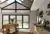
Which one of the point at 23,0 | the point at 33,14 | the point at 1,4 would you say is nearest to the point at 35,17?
the point at 33,14

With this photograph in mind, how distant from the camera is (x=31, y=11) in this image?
9500 mm

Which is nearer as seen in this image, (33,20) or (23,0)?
(23,0)

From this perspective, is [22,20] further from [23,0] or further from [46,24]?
[46,24]

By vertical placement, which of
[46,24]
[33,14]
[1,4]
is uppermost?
[1,4]

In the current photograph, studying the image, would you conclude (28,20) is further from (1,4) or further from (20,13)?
(1,4)

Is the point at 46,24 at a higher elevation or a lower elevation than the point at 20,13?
lower

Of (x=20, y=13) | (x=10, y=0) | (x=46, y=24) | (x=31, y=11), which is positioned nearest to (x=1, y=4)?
(x=10, y=0)

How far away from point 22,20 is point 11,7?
4.66 ft

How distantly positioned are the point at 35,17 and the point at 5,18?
8.04ft

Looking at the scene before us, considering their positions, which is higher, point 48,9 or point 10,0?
point 10,0

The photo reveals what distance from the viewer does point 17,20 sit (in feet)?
31.8

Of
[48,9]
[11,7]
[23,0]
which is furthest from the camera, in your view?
[11,7]

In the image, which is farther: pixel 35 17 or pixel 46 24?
pixel 35 17

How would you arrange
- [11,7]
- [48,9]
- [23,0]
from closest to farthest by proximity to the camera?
1. [48,9]
2. [23,0]
3. [11,7]
